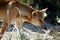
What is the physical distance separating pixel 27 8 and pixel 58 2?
247cm

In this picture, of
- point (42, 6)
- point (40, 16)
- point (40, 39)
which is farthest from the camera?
point (42, 6)

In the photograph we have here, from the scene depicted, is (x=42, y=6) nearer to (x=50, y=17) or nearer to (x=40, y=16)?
(x=50, y=17)

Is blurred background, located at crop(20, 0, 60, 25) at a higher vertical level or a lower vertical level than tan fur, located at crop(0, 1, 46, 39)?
higher

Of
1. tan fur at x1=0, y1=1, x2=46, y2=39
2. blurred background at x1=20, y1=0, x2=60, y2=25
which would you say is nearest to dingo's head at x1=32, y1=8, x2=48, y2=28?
tan fur at x1=0, y1=1, x2=46, y2=39

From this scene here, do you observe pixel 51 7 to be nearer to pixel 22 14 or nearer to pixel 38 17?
pixel 38 17

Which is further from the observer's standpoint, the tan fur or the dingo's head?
the dingo's head

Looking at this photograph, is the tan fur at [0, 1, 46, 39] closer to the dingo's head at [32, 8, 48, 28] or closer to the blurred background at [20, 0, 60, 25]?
the dingo's head at [32, 8, 48, 28]

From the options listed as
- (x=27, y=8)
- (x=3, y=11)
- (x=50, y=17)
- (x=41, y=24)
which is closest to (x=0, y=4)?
(x=3, y=11)

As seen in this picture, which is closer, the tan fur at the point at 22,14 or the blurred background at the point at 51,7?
the tan fur at the point at 22,14

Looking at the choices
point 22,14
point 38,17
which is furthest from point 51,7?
point 22,14

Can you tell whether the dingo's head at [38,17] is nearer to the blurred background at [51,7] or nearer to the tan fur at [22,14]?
the tan fur at [22,14]

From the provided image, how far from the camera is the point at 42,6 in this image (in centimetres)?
870

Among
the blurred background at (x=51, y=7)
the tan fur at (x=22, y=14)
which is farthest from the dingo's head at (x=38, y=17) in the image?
the blurred background at (x=51, y=7)

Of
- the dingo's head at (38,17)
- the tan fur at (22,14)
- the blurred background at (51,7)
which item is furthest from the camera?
the blurred background at (51,7)
